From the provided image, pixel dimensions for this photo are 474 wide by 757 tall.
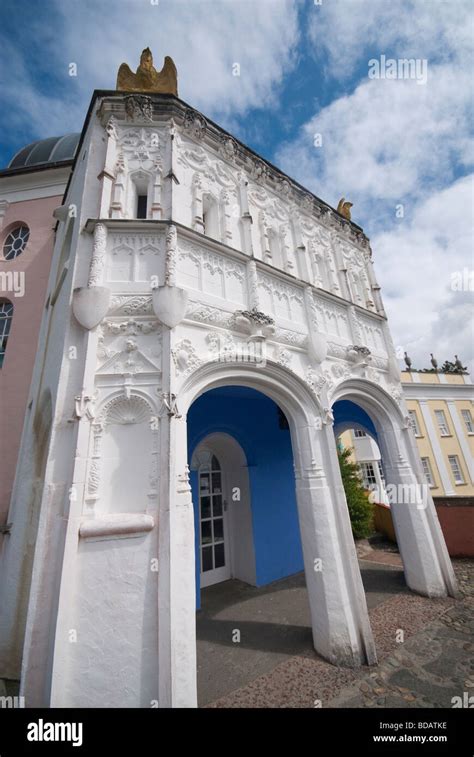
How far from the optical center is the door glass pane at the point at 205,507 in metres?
6.63

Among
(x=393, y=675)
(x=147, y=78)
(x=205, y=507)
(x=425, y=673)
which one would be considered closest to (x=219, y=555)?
(x=205, y=507)

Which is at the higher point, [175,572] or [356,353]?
[356,353]

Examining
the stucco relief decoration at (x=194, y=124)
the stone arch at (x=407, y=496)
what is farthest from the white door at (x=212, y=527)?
the stucco relief decoration at (x=194, y=124)

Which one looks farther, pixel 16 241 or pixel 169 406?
pixel 16 241

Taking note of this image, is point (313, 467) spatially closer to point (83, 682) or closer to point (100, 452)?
point (100, 452)

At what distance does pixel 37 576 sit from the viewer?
2852 mm

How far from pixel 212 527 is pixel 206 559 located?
71 cm

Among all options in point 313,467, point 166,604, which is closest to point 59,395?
point 166,604

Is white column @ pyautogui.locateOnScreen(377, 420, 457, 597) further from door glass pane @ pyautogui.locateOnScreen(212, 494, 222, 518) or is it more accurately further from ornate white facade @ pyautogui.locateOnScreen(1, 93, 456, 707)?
door glass pane @ pyautogui.locateOnScreen(212, 494, 222, 518)

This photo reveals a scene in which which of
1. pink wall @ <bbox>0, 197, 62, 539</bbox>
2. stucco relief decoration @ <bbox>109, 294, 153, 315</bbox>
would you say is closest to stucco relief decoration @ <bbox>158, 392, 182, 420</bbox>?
stucco relief decoration @ <bbox>109, 294, 153, 315</bbox>

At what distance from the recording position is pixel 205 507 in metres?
6.69

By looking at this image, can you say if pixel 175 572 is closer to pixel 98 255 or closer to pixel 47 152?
pixel 98 255

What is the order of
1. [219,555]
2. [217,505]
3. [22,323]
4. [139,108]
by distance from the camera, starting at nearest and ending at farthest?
1. [139,108]
2. [219,555]
3. [217,505]
4. [22,323]

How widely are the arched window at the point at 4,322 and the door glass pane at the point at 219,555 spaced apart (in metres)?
6.83
